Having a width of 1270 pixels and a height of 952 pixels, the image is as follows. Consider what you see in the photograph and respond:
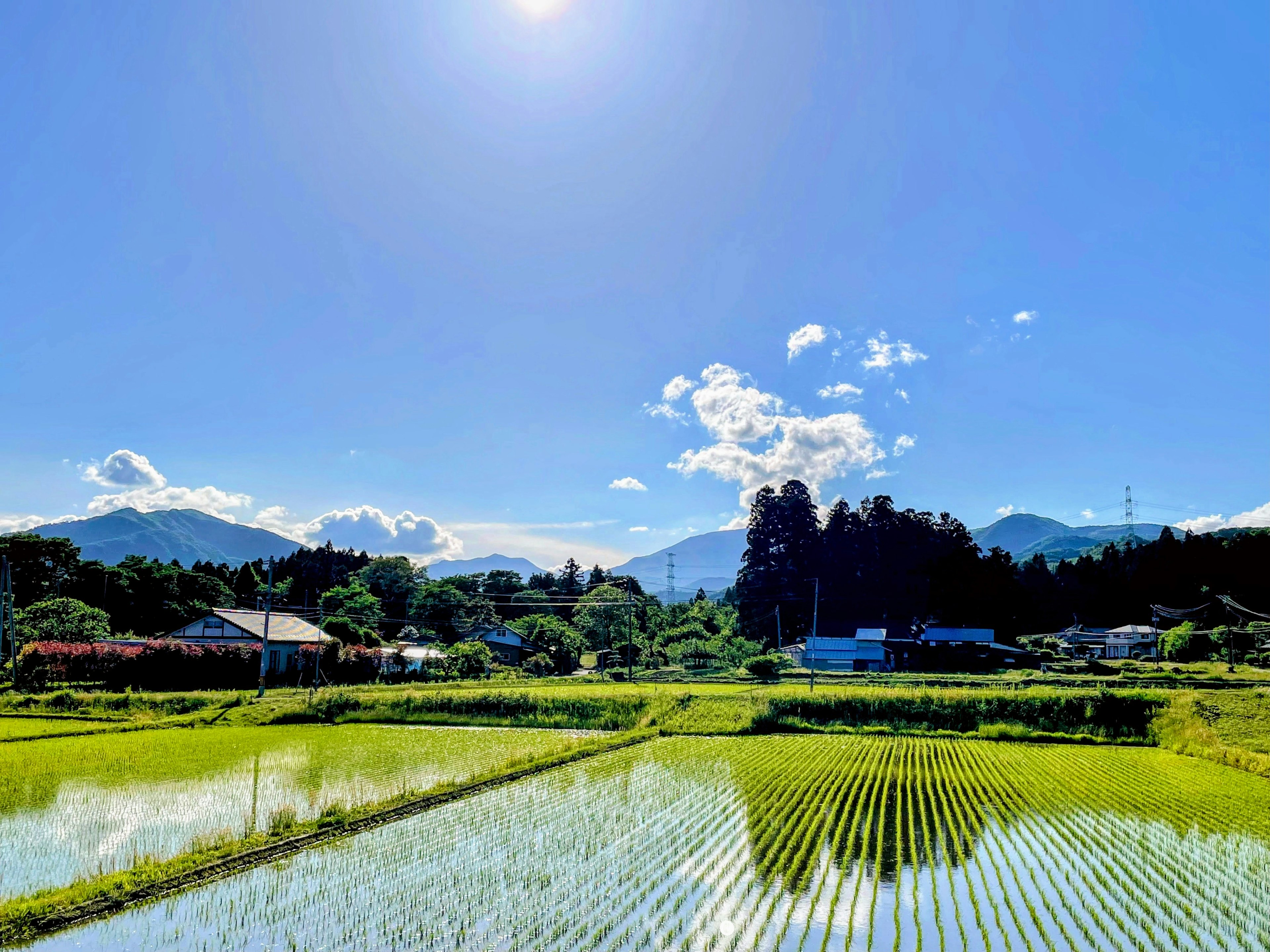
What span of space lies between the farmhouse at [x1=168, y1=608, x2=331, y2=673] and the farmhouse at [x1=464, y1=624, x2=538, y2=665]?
1482 cm

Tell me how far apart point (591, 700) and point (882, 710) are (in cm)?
977

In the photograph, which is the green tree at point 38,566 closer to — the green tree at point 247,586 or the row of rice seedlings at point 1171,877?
the green tree at point 247,586

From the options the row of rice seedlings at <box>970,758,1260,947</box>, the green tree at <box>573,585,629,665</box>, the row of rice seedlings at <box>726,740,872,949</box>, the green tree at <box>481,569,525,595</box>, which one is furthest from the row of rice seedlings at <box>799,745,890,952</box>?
the green tree at <box>481,569,525,595</box>

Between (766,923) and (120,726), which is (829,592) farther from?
(766,923)

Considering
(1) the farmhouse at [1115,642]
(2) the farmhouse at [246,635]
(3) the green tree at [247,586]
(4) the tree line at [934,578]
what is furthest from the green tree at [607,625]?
(1) the farmhouse at [1115,642]

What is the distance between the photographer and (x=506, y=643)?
52.3m

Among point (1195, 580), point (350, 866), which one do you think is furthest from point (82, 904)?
point (1195, 580)

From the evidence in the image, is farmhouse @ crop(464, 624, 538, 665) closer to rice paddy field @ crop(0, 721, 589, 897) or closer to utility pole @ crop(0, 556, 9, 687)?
utility pole @ crop(0, 556, 9, 687)

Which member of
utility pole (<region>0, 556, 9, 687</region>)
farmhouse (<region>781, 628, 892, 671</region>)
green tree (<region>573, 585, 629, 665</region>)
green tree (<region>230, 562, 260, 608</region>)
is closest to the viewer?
utility pole (<region>0, 556, 9, 687</region>)

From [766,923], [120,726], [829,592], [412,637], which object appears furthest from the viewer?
[829,592]

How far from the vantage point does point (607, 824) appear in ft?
36.9

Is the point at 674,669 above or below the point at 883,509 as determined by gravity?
below

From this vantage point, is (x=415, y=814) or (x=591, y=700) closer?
(x=415, y=814)

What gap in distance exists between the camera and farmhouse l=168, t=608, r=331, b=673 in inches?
1407
